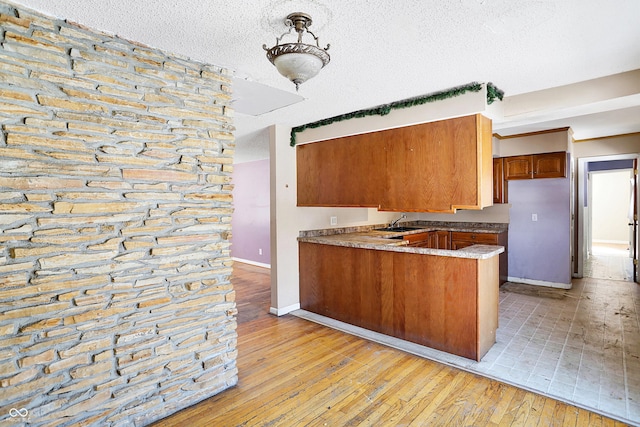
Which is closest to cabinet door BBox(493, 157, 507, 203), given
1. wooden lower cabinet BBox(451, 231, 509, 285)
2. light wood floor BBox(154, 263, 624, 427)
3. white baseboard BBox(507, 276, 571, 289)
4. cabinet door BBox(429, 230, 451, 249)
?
wooden lower cabinet BBox(451, 231, 509, 285)

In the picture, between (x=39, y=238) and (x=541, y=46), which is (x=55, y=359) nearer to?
(x=39, y=238)

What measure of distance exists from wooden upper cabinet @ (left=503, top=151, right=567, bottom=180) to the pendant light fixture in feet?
15.7

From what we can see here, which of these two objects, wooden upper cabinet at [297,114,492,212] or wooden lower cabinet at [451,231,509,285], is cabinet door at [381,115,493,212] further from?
wooden lower cabinet at [451,231,509,285]

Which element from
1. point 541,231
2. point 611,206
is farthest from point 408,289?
point 611,206

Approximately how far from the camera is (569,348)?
9.88 ft

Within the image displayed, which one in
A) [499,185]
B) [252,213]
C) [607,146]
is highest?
[607,146]

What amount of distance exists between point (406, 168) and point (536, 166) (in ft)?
10.3

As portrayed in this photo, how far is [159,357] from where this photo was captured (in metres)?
Result: 2.12

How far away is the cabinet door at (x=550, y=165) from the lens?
492 centimetres

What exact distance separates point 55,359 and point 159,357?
554mm

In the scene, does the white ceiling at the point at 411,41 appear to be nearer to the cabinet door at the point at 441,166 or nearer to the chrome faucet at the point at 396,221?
the cabinet door at the point at 441,166

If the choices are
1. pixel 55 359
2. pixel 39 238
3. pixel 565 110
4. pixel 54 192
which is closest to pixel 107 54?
pixel 54 192

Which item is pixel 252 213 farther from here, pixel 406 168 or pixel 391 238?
pixel 406 168

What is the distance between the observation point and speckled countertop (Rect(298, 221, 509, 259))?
2.99m
